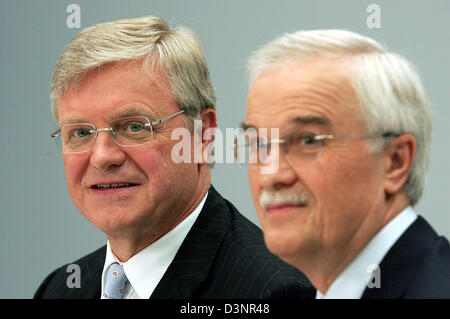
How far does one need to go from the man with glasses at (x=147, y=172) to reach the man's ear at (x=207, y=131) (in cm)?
3

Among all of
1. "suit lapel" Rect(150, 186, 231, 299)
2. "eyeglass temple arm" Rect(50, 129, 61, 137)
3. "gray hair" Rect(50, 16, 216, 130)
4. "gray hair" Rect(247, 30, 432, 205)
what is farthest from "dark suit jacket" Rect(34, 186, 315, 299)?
"gray hair" Rect(247, 30, 432, 205)

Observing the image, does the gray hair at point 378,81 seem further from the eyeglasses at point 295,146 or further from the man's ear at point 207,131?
the man's ear at point 207,131

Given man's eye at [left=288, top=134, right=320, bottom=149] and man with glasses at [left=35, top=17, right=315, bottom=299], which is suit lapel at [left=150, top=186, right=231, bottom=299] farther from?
man's eye at [left=288, top=134, right=320, bottom=149]

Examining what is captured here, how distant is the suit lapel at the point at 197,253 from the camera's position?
12.0ft

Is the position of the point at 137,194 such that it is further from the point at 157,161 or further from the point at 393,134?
the point at 393,134

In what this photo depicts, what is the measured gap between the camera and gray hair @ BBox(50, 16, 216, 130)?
3746 mm

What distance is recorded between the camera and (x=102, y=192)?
12.3 ft

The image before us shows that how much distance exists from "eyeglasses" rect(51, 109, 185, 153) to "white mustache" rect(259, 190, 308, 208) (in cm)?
104

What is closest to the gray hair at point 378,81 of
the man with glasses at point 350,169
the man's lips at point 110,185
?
the man with glasses at point 350,169

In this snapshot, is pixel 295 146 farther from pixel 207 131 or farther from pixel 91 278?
pixel 91 278

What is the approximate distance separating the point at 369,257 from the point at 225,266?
1.07m

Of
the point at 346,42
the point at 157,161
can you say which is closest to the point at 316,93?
the point at 346,42

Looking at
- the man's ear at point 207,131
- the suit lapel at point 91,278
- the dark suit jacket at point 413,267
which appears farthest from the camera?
the suit lapel at point 91,278

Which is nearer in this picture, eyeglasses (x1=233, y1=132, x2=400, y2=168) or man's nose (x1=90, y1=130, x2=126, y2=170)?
eyeglasses (x1=233, y1=132, x2=400, y2=168)
